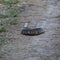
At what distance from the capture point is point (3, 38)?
7445mm

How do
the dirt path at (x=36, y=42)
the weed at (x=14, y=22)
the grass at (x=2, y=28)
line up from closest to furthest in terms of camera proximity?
1. the dirt path at (x=36, y=42)
2. the grass at (x=2, y=28)
3. the weed at (x=14, y=22)

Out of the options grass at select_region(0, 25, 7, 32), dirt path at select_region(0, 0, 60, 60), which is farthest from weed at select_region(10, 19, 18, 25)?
grass at select_region(0, 25, 7, 32)

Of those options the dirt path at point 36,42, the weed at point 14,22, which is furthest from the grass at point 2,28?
the weed at point 14,22

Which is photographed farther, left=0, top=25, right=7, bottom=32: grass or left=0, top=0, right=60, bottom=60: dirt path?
left=0, top=25, right=7, bottom=32: grass

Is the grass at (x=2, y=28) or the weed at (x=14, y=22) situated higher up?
the grass at (x=2, y=28)

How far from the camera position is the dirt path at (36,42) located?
6.04 m

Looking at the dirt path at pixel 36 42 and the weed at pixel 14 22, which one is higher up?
the dirt path at pixel 36 42

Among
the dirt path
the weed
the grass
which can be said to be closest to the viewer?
the dirt path

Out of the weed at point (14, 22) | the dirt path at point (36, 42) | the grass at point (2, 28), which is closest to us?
the dirt path at point (36, 42)

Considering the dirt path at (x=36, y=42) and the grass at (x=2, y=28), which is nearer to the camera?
the dirt path at (x=36, y=42)

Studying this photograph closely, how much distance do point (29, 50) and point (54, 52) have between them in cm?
62

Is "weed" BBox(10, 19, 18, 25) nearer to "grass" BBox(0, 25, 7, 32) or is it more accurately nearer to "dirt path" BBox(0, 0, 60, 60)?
"dirt path" BBox(0, 0, 60, 60)

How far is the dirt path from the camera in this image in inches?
238

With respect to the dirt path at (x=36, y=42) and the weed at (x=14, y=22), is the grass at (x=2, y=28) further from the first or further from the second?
the weed at (x=14, y=22)
